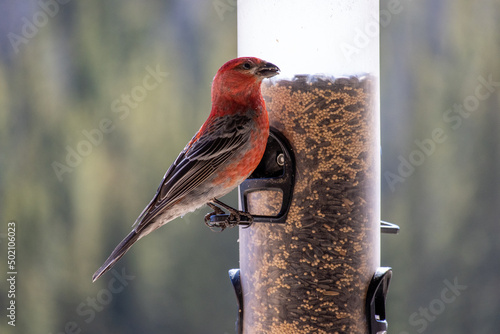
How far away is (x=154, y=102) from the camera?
5.86 metres

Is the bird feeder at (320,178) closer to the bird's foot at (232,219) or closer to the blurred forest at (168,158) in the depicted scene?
the bird's foot at (232,219)

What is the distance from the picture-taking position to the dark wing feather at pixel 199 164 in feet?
10.2

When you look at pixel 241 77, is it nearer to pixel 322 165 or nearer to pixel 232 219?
pixel 322 165

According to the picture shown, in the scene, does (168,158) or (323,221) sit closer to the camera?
(323,221)

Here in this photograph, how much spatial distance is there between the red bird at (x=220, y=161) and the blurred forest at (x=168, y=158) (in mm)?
2635

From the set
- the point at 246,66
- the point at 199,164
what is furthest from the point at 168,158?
the point at 246,66

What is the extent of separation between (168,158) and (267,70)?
3032 millimetres

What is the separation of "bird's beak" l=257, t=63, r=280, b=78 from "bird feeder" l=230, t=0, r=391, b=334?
0.16 m

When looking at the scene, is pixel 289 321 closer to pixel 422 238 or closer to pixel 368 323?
pixel 368 323

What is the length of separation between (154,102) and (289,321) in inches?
130

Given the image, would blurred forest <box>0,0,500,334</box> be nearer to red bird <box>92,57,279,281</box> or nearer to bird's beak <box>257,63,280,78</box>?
red bird <box>92,57,279,281</box>

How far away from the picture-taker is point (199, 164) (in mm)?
3117

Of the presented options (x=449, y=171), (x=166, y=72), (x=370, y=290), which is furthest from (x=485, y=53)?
(x=370, y=290)

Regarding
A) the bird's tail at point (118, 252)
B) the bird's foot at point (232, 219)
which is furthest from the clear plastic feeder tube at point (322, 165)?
the bird's tail at point (118, 252)
